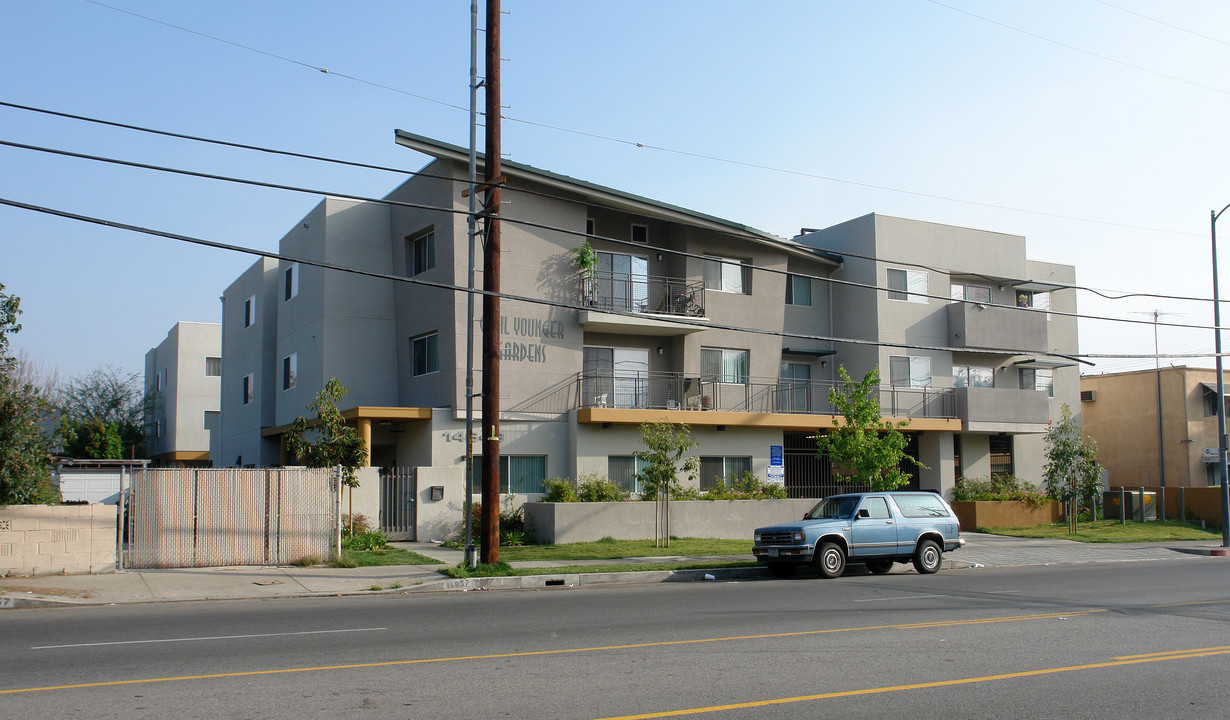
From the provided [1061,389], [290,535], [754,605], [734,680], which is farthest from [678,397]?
[734,680]

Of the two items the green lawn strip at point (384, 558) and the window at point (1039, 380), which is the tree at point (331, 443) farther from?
the window at point (1039, 380)

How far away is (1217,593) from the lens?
1573 centimetres

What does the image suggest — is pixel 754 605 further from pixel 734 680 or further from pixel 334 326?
pixel 334 326

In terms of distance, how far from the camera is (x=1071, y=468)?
30969 millimetres

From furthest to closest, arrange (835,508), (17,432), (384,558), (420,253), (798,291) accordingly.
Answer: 1. (798,291)
2. (420,253)
3. (384,558)
4. (835,508)
5. (17,432)

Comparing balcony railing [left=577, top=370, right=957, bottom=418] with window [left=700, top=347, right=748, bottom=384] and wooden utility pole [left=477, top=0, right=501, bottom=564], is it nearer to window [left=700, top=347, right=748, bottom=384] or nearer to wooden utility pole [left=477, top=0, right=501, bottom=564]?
window [left=700, top=347, right=748, bottom=384]

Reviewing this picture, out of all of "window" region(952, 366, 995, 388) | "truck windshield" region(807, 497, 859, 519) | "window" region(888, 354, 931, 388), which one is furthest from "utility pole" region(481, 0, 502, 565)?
"window" region(952, 366, 995, 388)

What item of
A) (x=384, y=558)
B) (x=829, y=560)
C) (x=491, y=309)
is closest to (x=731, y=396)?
(x=829, y=560)

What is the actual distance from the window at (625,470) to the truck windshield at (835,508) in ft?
25.6

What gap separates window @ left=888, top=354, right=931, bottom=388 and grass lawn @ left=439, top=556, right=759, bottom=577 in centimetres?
1396

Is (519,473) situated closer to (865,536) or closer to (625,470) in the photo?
(625,470)

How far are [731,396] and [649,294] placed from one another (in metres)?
4.15

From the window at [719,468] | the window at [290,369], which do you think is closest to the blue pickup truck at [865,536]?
the window at [719,468]

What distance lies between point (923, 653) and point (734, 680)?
8.24 ft
